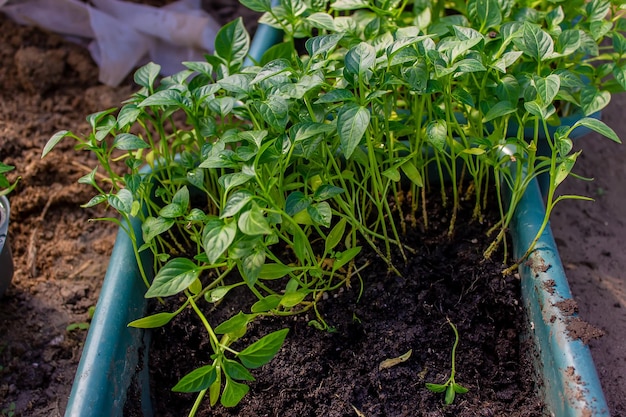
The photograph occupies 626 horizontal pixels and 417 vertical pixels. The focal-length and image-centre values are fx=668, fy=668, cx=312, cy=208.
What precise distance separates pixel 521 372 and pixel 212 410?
1.71 ft

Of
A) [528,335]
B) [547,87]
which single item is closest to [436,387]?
[528,335]

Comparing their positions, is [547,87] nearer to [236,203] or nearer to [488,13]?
[488,13]

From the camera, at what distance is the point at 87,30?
2100mm

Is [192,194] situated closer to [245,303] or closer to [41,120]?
[245,303]

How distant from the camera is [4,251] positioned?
4.48 feet

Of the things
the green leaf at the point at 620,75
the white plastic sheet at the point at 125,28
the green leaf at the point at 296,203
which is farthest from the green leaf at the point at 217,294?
the white plastic sheet at the point at 125,28

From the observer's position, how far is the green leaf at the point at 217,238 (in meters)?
0.91

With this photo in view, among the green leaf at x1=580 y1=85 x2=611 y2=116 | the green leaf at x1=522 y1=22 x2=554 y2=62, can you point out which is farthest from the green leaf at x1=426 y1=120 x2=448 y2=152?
the green leaf at x1=580 y1=85 x2=611 y2=116

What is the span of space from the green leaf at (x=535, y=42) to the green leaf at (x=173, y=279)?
A: 2.14ft

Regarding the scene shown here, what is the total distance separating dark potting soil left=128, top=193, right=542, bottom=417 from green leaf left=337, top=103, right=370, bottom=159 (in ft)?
1.15

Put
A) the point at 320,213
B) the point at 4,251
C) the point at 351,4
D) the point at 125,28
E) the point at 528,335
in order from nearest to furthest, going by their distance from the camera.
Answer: the point at 320,213 < the point at 528,335 < the point at 351,4 < the point at 4,251 < the point at 125,28

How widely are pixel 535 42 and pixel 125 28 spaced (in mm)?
1376

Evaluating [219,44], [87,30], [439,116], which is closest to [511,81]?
[439,116]

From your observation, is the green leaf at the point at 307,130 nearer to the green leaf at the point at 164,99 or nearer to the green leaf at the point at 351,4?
the green leaf at the point at 164,99
